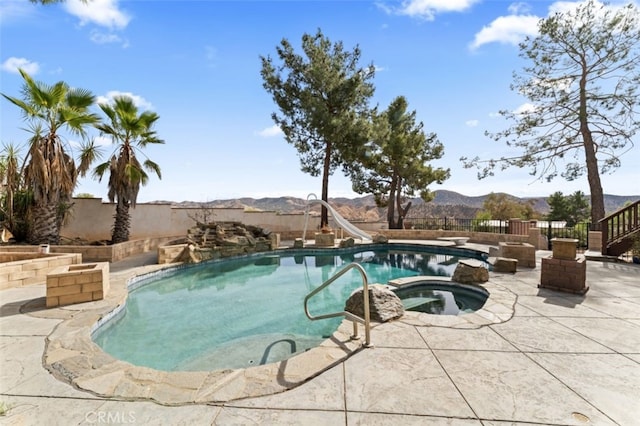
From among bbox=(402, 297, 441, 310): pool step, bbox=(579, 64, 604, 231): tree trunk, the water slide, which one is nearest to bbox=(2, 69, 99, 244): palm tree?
the water slide

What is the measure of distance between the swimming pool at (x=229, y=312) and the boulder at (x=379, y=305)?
685 mm

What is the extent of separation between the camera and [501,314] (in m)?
3.54

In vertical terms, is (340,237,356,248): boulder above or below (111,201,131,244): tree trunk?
below

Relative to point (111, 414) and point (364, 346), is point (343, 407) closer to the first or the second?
point (364, 346)

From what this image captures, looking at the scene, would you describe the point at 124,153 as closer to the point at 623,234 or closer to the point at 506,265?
the point at 506,265

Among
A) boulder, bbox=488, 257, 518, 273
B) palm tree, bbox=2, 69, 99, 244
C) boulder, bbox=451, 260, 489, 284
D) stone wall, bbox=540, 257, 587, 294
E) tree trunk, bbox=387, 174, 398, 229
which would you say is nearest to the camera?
stone wall, bbox=540, 257, 587, 294

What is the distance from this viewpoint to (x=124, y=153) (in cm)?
845

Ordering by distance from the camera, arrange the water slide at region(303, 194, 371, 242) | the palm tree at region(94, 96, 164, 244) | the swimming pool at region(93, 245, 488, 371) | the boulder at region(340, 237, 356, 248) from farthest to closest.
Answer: the water slide at region(303, 194, 371, 242), the boulder at region(340, 237, 356, 248), the palm tree at region(94, 96, 164, 244), the swimming pool at region(93, 245, 488, 371)

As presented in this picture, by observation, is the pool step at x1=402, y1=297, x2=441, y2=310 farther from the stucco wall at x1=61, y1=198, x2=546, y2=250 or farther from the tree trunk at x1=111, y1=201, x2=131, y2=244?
the tree trunk at x1=111, y1=201, x2=131, y2=244

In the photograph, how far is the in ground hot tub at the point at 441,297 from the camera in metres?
4.64

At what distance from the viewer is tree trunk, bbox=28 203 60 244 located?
7102 millimetres

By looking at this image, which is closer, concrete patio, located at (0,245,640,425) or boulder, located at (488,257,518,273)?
concrete patio, located at (0,245,640,425)

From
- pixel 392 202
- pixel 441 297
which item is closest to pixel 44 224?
pixel 441 297

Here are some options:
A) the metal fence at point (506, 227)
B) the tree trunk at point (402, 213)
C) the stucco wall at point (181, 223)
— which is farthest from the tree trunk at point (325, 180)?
the metal fence at point (506, 227)
